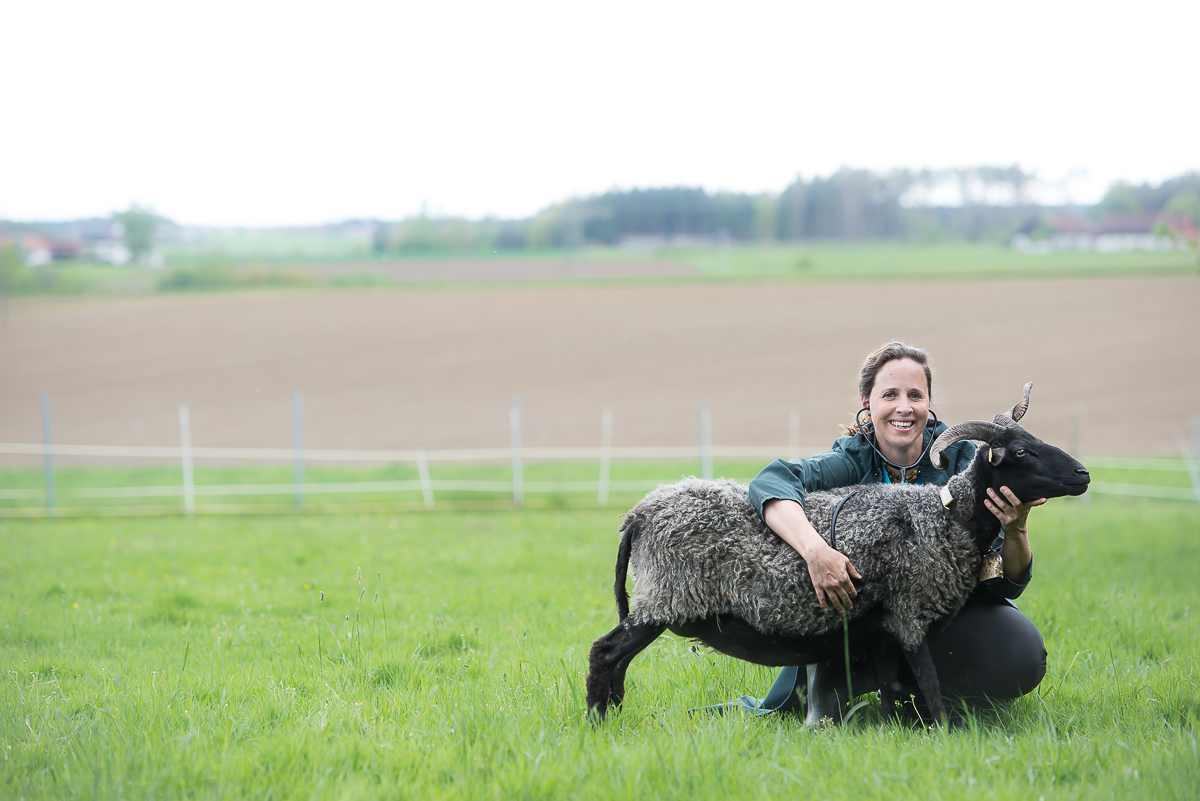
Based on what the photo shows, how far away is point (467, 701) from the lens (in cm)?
358

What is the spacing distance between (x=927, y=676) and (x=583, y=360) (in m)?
31.7

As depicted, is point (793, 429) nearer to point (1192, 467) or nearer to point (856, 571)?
point (1192, 467)

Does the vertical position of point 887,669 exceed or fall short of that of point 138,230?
it falls short

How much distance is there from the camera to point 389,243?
55.1m

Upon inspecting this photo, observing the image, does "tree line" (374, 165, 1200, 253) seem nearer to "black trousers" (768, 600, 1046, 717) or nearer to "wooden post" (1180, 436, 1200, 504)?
"wooden post" (1180, 436, 1200, 504)

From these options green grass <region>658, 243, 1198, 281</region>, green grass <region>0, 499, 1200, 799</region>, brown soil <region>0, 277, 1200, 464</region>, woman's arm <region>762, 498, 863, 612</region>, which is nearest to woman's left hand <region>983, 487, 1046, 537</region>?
woman's arm <region>762, 498, 863, 612</region>

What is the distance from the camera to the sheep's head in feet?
10.1

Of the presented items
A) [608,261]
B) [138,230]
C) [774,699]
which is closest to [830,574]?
[774,699]

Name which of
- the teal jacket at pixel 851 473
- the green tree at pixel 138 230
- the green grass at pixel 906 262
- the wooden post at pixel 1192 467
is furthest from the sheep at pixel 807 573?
the green tree at pixel 138 230

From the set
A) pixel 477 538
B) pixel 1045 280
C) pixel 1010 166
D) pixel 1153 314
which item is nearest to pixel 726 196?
pixel 1010 166

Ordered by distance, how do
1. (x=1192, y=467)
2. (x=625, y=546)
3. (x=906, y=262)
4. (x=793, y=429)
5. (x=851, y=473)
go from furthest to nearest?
1. (x=906, y=262)
2. (x=793, y=429)
3. (x=1192, y=467)
4. (x=851, y=473)
5. (x=625, y=546)

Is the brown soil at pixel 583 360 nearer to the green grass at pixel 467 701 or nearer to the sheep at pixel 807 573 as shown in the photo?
the green grass at pixel 467 701

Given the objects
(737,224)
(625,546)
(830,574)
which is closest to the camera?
(830,574)

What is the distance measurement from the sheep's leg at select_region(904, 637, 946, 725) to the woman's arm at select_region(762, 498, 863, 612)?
32 cm
